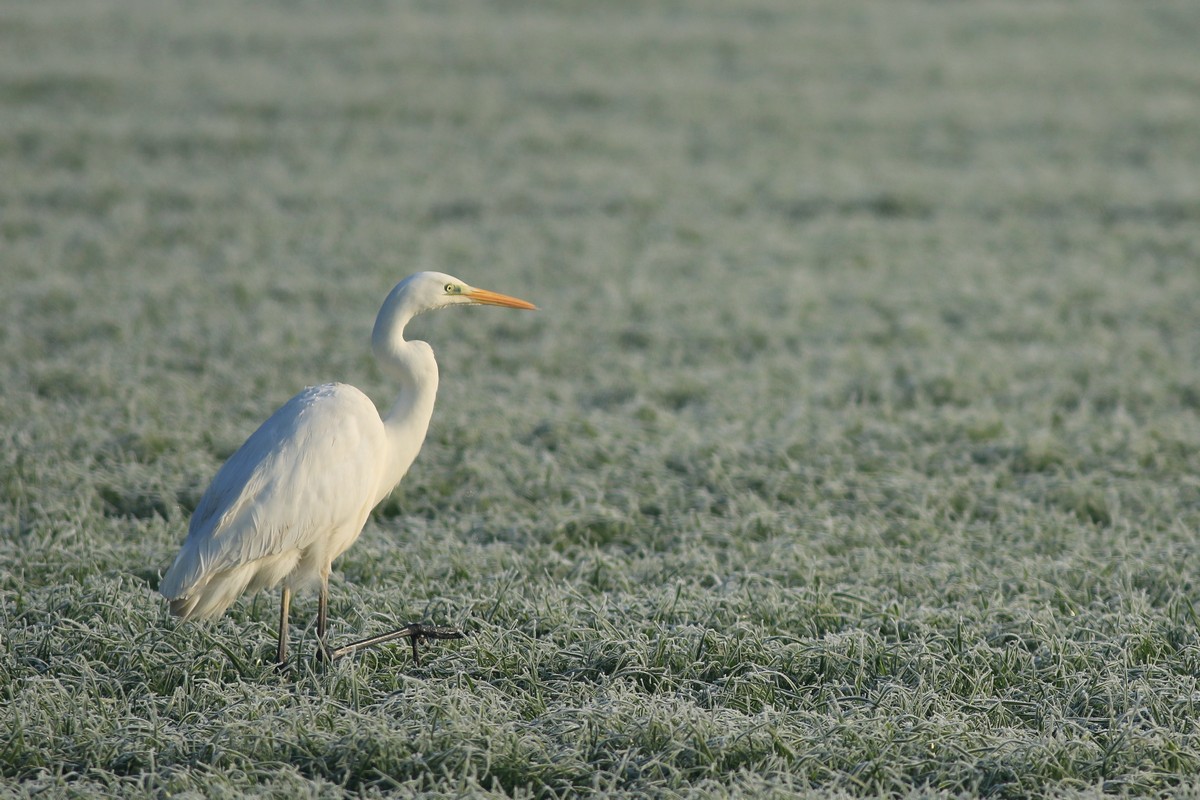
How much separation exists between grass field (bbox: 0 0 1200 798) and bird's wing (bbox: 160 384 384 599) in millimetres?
441

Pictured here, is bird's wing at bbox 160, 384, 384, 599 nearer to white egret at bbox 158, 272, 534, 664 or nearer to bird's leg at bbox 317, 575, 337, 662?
white egret at bbox 158, 272, 534, 664

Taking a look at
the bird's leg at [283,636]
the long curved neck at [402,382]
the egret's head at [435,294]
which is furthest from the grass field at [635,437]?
the egret's head at [435,294]

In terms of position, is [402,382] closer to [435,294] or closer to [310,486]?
[435,294]

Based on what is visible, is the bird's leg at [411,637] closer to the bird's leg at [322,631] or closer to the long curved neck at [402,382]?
the bird's leg at [322,631]

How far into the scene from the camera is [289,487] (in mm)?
3861

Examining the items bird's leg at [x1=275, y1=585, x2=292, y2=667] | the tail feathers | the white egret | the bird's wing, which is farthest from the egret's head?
bird's leg at [x1=275, y1=585, x2=292, y2=667]

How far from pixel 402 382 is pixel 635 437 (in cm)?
251

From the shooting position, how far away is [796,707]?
3885mm

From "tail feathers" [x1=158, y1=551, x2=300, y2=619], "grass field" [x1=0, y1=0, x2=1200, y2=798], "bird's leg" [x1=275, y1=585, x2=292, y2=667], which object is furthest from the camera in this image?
"bird's leg" [x1=275, y1=585, x2=292, y2=667]

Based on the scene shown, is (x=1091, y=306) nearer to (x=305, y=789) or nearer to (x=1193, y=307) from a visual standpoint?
(x=1193, y=307)

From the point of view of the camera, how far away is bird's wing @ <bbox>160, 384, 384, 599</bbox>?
3.78 m

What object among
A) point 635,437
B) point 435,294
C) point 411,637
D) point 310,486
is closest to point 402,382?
point 435,294

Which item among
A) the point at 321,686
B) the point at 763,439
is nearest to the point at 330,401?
the point at 321,686

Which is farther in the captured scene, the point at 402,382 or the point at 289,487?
the point at 402,382
